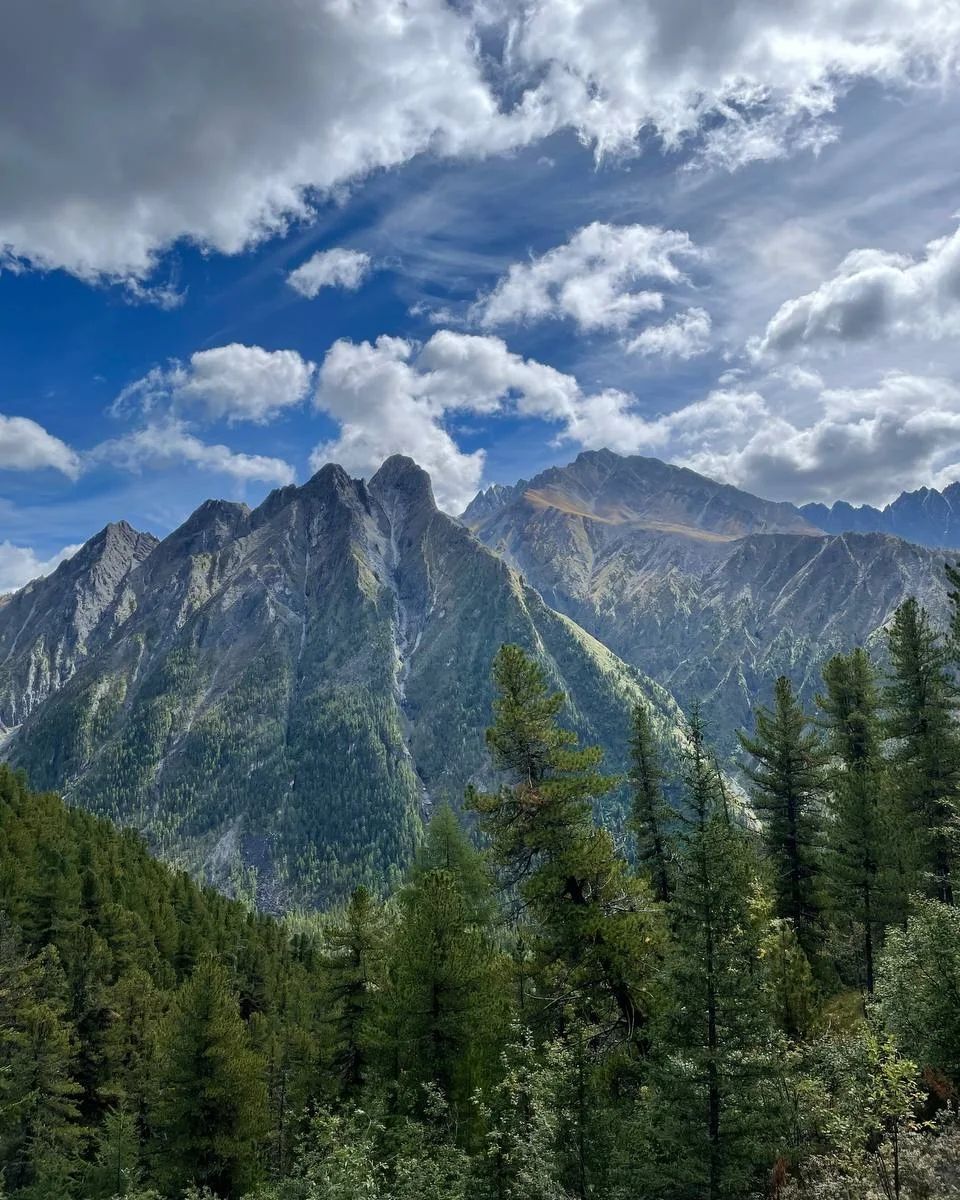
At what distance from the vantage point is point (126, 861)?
263 feet

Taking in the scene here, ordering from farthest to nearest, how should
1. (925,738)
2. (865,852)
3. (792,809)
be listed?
(792,809) → (925,738) → (865,852)

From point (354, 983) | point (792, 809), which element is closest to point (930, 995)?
point (792, 809)

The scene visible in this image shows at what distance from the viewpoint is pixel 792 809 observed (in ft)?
128

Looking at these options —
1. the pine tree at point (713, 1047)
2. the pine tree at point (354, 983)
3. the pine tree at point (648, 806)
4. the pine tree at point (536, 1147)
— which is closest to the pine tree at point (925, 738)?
the pine tree at point (648, 806)

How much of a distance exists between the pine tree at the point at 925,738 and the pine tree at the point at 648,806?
38.3 feet

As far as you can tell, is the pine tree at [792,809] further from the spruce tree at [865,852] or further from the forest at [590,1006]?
the spruce tree at [865,852]

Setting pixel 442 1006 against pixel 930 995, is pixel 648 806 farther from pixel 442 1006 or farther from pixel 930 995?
pixel 930 995

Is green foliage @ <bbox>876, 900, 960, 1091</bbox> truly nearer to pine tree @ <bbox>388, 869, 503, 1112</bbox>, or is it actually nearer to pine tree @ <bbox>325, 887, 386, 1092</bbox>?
pine tree @ <bbox>388, 869, 503, 1112</bbox>

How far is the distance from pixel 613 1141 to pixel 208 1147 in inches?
1046

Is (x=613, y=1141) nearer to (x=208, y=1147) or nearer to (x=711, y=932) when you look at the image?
(x=711, y=932)

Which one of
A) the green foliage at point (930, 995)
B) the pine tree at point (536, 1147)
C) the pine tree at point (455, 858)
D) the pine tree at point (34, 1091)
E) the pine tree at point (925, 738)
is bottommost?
the pine tree at point (34, 1091)

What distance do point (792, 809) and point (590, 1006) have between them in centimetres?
2430

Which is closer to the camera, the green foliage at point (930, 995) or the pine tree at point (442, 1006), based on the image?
the green foliage at point (930, 995)

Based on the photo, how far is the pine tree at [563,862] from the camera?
767 inches
